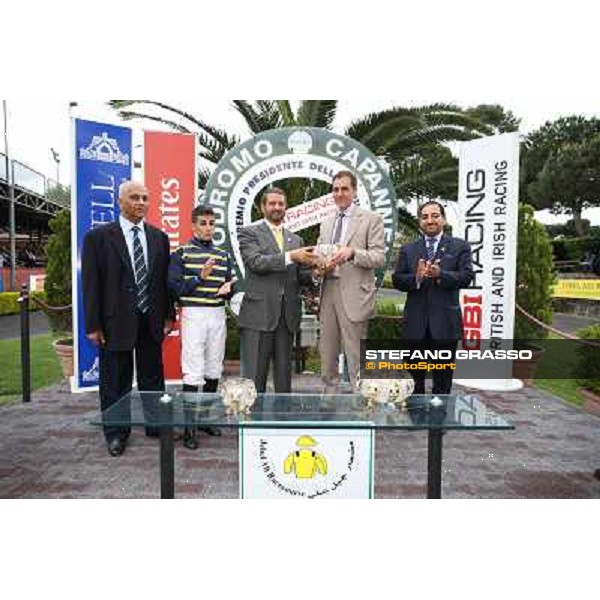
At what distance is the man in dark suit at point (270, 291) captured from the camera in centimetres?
321

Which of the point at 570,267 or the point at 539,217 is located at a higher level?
the point at 539,217

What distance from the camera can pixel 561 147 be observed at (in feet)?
11.1

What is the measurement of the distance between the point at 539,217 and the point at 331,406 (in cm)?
240

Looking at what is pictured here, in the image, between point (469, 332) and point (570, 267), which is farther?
point (469, 332)

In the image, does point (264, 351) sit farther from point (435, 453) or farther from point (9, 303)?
point (9, 303)

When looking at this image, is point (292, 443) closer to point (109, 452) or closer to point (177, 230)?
point (109, 452)

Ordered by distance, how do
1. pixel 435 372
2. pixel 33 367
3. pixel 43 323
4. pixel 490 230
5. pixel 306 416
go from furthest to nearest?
pixel 33 367
pixel 43 323
pixel 490 230
pixel 435 372
pixel 306 416

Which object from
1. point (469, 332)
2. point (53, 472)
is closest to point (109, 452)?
point (53, 472)

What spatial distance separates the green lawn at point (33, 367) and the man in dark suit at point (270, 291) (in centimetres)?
235

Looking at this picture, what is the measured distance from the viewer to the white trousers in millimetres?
3431

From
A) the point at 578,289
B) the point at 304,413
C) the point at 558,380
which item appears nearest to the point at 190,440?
the point at 304,413

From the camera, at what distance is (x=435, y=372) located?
3.48 metres

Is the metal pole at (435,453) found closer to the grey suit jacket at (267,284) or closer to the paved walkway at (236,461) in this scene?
the paved walkway at (236,461)

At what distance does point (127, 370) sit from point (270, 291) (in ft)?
3.36
